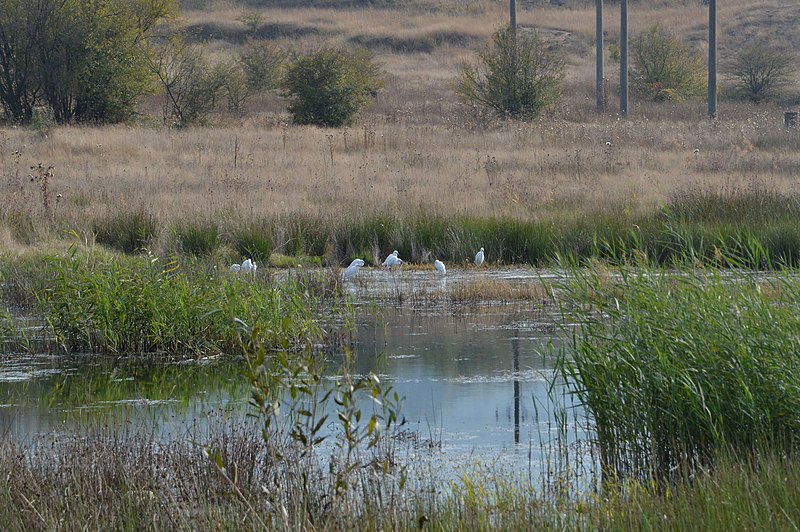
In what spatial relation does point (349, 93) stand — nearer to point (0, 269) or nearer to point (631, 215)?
point (631, 215)

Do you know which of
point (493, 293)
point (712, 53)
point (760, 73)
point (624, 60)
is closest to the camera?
point (493, 293)

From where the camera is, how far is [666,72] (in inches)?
1861

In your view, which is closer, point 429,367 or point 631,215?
point 429,367

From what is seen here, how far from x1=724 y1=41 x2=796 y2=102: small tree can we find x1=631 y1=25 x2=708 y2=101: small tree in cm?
212

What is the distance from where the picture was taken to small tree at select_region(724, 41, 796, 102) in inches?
1921

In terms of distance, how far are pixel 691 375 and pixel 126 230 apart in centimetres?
1145

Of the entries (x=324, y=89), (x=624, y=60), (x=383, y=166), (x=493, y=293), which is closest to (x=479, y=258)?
(x=493, y=293)

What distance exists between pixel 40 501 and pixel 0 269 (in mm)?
8327

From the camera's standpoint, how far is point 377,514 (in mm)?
5309

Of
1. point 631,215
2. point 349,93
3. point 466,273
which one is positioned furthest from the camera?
point 349,93

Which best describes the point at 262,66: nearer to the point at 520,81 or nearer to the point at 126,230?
the point at 520,81

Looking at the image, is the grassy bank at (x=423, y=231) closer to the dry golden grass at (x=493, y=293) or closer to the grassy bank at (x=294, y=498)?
the dry golden grass at (x=493, y=293)

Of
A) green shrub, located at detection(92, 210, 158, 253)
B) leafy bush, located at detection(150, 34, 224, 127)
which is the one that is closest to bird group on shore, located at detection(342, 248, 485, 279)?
green shrub, located at detection(92, 210, 158, 253)

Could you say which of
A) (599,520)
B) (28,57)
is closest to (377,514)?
(599,520)
